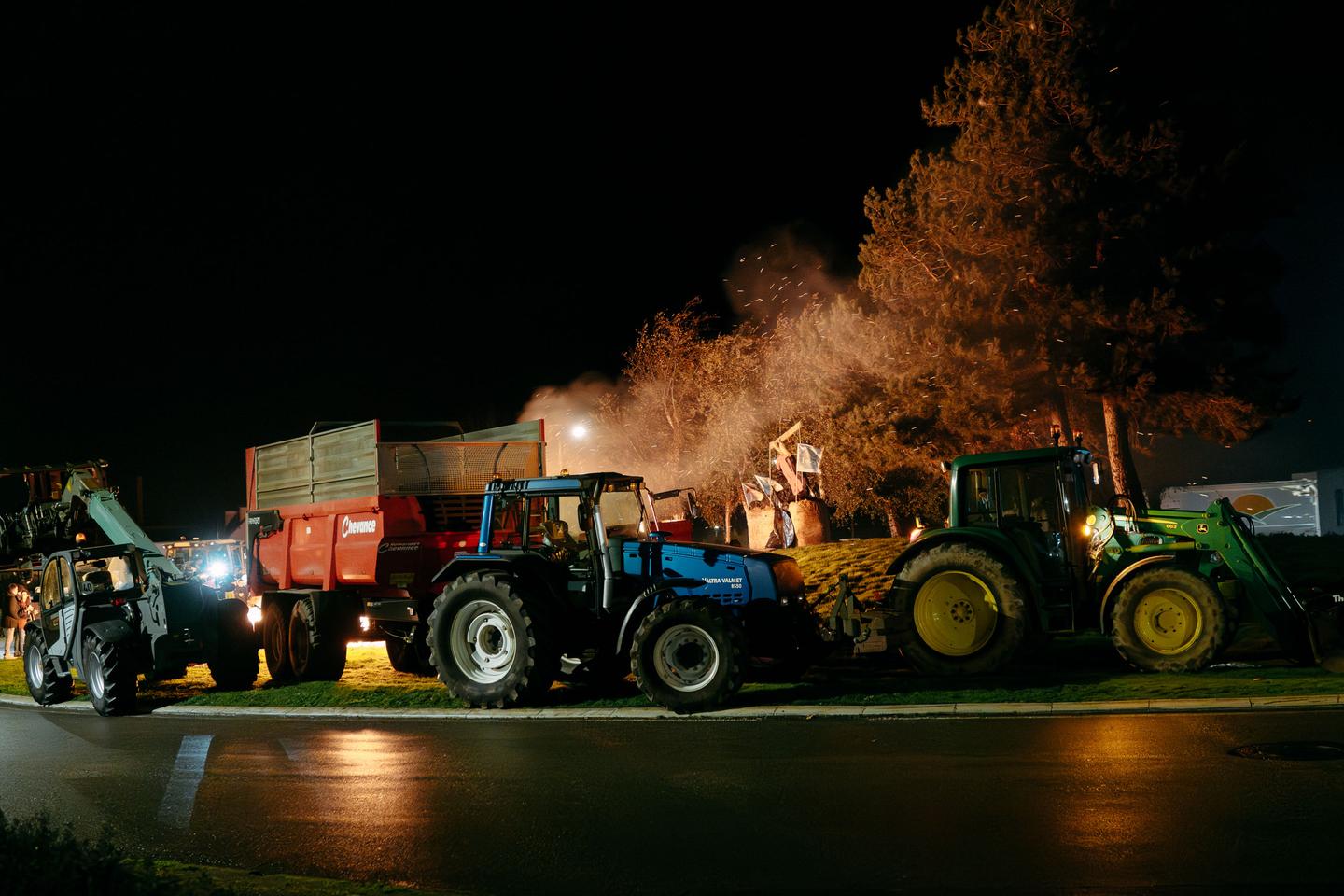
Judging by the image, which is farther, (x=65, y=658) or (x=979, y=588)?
(x=65, y=658)

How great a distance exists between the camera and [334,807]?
9.14 metres

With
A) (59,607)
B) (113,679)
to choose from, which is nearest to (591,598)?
(113,679)

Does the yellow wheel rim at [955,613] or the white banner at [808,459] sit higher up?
the white banner at [808,459]

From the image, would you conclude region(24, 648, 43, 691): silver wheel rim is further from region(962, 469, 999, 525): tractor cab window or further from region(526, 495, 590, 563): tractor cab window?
region(962, 469, 999, 525): tractor cab window

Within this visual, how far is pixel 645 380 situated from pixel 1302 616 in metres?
36.9

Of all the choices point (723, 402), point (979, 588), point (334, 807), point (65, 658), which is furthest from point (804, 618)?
point (723, 402)

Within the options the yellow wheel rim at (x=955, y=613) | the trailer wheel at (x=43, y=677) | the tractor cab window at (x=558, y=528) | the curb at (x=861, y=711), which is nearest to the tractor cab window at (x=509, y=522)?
the tractor cab window at (x=558, y=528)

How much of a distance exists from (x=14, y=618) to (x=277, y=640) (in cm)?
1204

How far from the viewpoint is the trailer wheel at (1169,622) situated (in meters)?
13.6

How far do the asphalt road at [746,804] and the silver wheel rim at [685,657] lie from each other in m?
0.65

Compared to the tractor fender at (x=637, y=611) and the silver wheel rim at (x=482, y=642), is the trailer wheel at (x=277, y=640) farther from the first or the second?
the tractor fender at (x=637, y=611)

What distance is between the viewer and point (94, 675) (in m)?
16.3

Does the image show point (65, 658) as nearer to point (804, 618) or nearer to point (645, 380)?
point (804, 618)

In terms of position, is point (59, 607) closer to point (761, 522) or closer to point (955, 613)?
point (955, 613)
